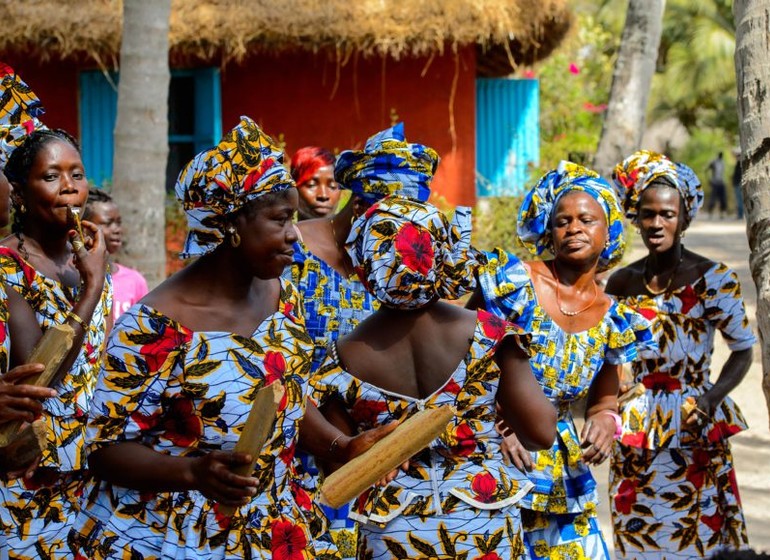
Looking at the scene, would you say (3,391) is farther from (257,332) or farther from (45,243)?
(45,243)

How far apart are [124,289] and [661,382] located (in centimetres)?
289

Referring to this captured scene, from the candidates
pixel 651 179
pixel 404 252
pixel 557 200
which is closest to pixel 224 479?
pixel 404 252

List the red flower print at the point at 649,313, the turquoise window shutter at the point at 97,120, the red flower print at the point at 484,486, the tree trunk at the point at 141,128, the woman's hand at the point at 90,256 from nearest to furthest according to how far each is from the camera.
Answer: the red flower print at the point at 484,486 → the woman's hand at the point at 90,256 → the red flower print at the point at 649,313 → the tree trunk at the point at 141,128 → the turquoise window shutter at the point at 97,120

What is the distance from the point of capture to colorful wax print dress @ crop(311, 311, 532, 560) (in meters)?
3.54

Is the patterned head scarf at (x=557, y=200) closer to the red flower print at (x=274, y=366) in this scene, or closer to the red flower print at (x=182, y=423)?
the red flower print at (x=274, y=366)

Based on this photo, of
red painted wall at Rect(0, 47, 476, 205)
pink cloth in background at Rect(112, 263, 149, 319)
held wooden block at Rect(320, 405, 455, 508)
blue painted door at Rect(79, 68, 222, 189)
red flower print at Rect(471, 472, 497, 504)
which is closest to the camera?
held wooden block at Rect(320, 405, 455, 508)

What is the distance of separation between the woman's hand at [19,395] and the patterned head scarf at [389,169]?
5.77 feet

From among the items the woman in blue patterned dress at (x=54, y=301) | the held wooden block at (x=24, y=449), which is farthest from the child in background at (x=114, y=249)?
the held wooden block at (x=24, y=449)

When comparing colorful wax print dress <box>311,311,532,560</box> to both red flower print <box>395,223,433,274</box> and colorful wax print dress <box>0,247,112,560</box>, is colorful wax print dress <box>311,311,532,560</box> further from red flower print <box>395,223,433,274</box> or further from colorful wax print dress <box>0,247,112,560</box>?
colorful wax print dress <box>0,247,112,560</box>

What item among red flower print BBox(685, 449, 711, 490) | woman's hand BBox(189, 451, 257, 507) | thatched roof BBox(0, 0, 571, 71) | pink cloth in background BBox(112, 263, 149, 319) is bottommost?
red flower print BBox(685, 449, 711, 490)

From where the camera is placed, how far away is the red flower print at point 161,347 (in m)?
3.17

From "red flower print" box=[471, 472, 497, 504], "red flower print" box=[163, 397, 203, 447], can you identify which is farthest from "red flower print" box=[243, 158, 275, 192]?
"red flower print" box=[471, 472, 497, 504]

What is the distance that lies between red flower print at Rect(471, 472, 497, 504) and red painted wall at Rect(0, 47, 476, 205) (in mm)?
11346

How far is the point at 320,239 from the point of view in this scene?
5.10 meters
